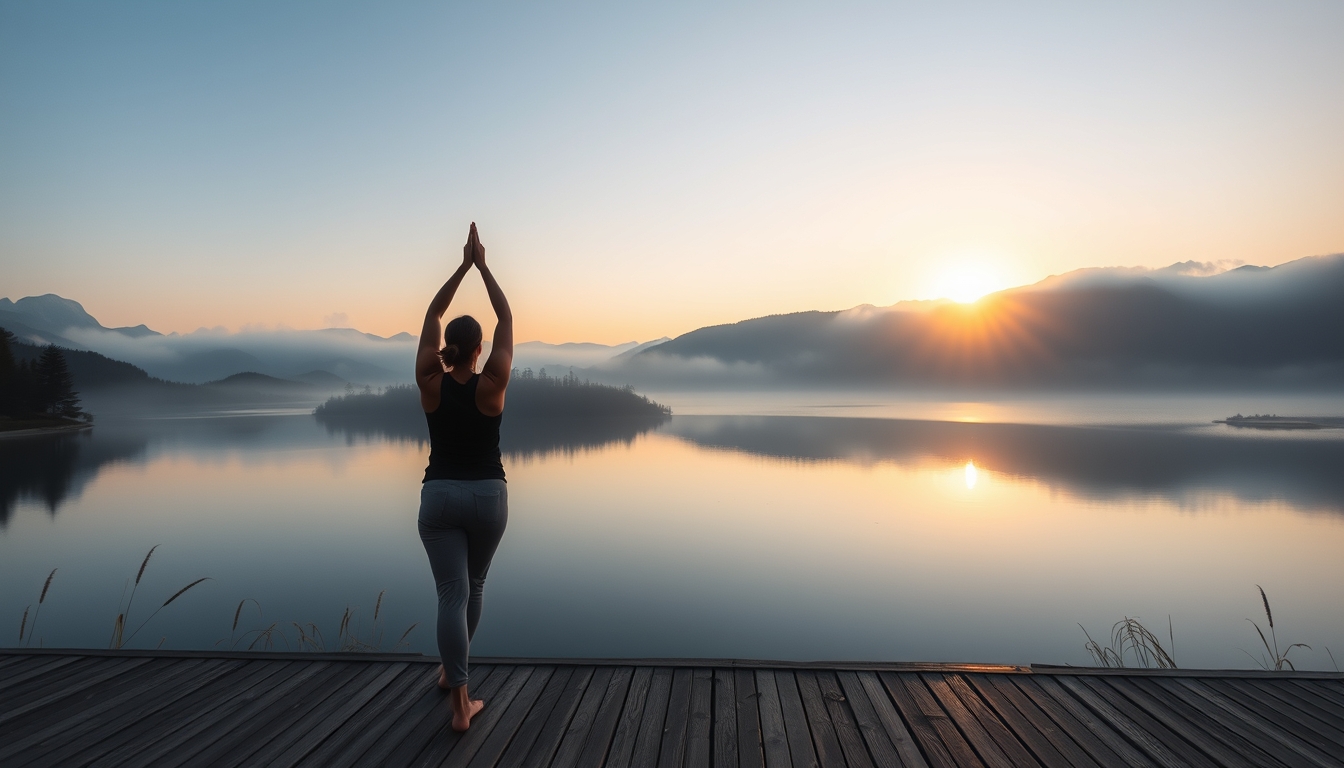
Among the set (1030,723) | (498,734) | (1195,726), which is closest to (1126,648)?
(1195,726)

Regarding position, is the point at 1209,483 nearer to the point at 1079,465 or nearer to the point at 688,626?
the point at 1079,465

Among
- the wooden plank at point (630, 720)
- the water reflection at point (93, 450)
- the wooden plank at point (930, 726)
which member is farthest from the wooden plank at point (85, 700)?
the water reflection at point (93, 450)

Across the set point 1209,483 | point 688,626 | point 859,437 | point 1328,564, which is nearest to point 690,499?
point 688,626

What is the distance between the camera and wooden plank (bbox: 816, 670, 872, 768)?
322 centimetres

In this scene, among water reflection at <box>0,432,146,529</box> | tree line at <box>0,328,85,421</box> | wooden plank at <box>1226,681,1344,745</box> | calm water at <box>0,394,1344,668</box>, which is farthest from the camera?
tree line at <box>0,328,85,421</box>

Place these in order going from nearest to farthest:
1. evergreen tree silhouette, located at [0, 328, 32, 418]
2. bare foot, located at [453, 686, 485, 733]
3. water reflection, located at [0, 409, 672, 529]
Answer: bare foot, located at [453, 686, 485, 733] < water reflection, located at [0, 409, 672, 529] < evergreen tree silhouette, located at [0, 328, 32, 418]

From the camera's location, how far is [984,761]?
320cm

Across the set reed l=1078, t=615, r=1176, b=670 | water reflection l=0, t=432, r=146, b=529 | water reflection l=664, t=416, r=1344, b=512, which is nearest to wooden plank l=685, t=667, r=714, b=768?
reed l=1078, t=615, r=1176, b=670

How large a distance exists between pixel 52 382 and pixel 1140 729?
81.9m

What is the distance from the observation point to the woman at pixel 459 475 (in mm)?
3334

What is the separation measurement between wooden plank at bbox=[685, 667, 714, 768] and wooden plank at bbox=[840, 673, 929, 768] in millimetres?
870

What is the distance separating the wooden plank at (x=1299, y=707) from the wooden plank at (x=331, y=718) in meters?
5.50

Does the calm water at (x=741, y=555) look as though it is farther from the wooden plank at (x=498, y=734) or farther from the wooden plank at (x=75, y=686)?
the wooden plank at (x=498, y=734)

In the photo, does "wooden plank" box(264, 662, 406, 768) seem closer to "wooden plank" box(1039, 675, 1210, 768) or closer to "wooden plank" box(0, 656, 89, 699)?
"wooden plank" box(0, 656, 89, 699)
